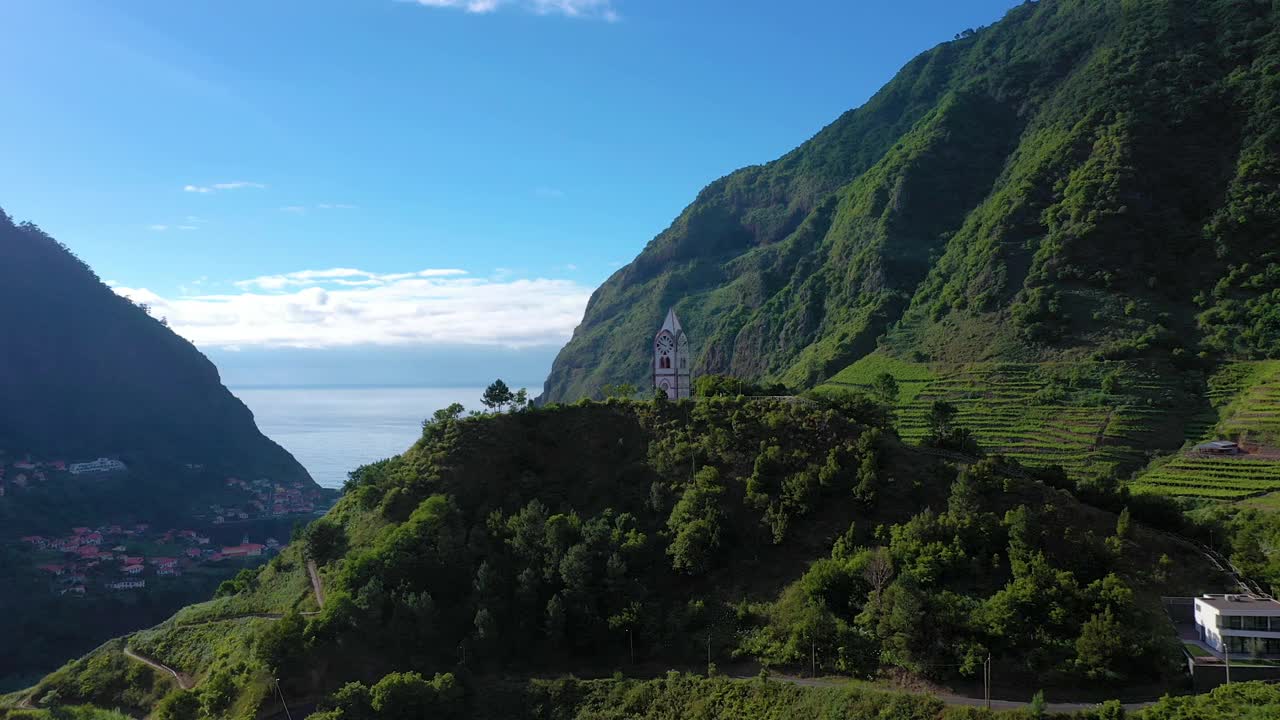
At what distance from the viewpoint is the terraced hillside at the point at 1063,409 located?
189ft

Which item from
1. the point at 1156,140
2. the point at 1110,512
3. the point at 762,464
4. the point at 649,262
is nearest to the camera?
the point at 1110,512

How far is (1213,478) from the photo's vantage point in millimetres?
51312

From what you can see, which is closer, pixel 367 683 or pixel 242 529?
pixel 367 683

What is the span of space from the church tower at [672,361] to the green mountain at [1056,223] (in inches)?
1127

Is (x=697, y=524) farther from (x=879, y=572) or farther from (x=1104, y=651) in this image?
(x=1104, y=651)

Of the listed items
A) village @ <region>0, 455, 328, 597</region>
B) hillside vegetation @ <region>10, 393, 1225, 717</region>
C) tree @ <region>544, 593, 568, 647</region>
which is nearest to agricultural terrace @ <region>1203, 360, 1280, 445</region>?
hillside vegetation @ <region>10, 393, 1225, 717</region>

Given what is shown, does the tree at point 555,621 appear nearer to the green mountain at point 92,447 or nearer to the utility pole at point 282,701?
the utility pole at point 282,701

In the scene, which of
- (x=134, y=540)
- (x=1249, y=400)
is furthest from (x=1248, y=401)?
(x=134, y=540)

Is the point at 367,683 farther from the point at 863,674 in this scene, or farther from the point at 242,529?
the point at 242,529

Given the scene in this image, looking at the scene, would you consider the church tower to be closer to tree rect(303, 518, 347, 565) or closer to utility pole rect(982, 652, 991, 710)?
tree rect(303, 518, 347, 565)

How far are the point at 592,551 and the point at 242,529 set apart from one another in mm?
89470

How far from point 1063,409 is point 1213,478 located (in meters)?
12.4

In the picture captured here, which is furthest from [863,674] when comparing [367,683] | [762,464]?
[367,683]

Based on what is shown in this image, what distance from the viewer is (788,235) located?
489 ft
